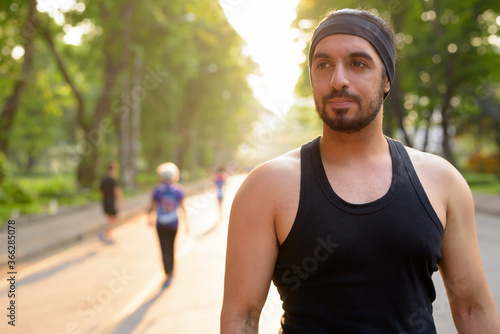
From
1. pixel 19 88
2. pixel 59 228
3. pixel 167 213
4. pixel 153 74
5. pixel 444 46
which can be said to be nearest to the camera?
pixel 167 213

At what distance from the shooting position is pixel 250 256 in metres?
1.63

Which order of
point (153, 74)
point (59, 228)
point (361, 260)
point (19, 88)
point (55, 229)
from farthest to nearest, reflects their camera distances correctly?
point (153, 74)
point (19, 88)
point (59, 228)
point (55, 229)
point (361, 260)

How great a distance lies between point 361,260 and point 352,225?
11 centimetres

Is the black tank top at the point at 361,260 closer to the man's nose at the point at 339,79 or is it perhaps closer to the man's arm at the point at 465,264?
the man's arm at the point at 465,264

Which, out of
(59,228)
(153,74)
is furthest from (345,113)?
(153,74)

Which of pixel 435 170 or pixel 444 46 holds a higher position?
pixel 444 46

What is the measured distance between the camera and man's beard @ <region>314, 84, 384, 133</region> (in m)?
1.63

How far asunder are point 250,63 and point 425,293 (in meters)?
51.0

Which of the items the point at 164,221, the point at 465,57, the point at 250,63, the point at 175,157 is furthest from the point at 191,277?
the point at 250,63

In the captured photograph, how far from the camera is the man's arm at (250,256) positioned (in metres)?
1.62

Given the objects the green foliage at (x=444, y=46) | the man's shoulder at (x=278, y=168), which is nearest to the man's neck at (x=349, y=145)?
the man's shoulder at (x=278, y=168)

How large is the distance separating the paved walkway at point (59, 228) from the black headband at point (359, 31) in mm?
9556

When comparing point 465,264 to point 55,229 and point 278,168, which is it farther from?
point 55,229

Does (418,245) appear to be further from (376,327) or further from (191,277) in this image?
(191,277)
